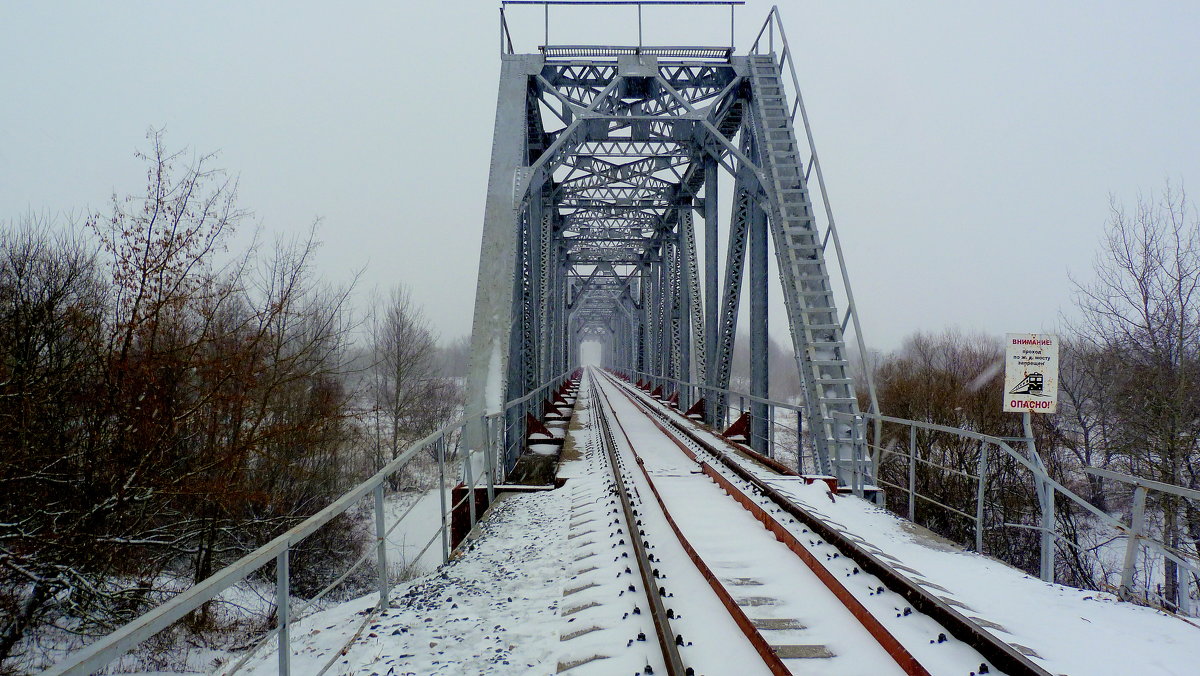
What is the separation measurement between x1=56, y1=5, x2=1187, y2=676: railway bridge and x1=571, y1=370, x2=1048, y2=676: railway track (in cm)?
2

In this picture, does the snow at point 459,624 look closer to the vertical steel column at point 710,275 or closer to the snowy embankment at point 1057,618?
the snowy embankment at point 1057,618

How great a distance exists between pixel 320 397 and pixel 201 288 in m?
5.83

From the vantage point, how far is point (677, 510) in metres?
6.16

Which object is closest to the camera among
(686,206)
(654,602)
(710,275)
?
(654,602)

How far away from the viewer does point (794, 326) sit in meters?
8.49

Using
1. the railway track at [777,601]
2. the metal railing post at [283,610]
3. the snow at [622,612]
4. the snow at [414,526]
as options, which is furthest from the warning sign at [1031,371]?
the snow at [414,526]

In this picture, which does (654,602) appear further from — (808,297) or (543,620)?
(808,297)

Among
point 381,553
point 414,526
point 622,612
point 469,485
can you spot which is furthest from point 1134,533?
point 414,526

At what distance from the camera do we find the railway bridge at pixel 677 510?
3189 mm

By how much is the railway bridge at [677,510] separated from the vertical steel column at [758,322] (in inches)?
1.5

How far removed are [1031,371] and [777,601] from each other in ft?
11.8

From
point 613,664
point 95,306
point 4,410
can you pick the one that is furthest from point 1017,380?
point 95,306

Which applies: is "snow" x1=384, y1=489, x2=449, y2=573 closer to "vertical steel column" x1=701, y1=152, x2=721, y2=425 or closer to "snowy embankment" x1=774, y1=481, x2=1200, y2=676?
"vertical steel column" x1=701, y1=152, x2=721, y2=425

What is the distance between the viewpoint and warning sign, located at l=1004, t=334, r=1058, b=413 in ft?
18.7
